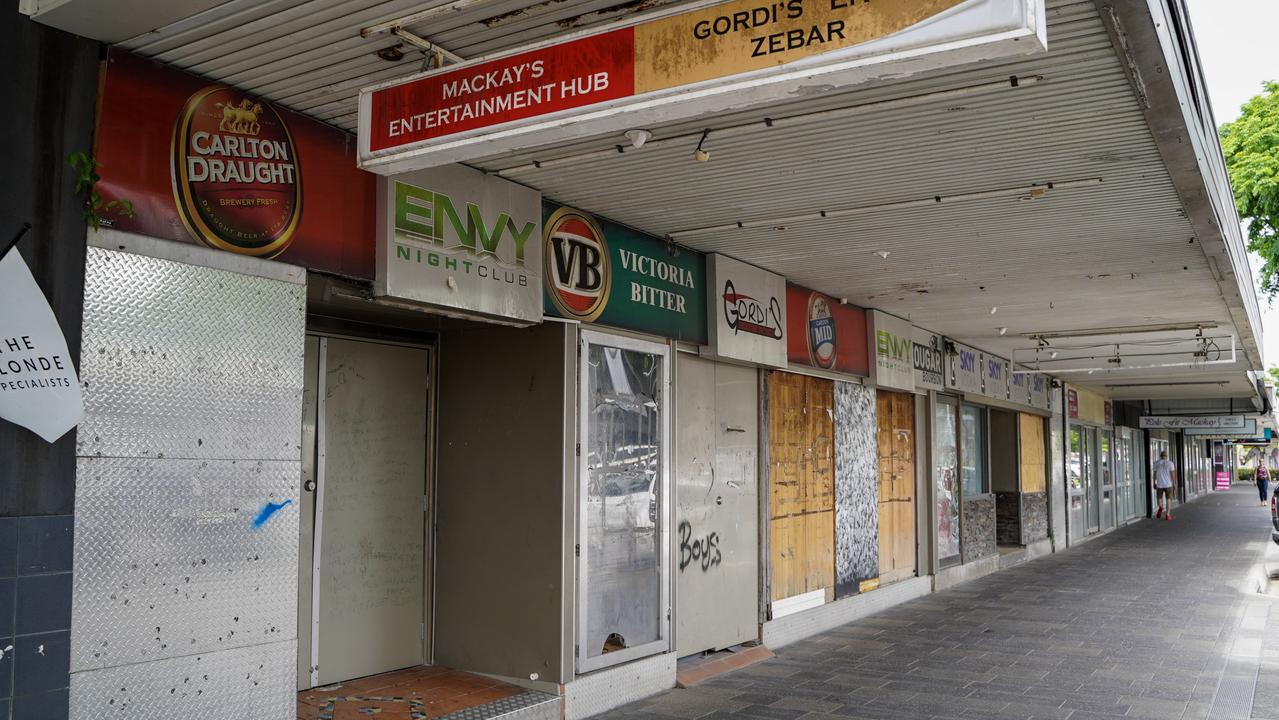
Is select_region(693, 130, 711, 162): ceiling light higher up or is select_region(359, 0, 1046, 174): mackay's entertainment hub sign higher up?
select_region(693, 130, 711, 162): ceiling light

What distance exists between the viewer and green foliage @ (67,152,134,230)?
3928 mm

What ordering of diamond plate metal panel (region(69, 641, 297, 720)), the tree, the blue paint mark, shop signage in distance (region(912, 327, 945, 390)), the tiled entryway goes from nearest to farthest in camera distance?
diamond plate metal panel (region(69, 641, 297, 720))
the blue paint mark
the tiled entryway
shop signage in distance (region(912, 327, 945, 390))
the tree

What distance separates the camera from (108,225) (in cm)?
400

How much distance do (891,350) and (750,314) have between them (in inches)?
141

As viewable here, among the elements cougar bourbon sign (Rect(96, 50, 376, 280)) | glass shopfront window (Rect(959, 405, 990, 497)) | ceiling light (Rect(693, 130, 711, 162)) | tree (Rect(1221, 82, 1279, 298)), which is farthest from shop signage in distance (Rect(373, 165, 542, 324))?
tree (Rect(1221, 82, 1279, 298))

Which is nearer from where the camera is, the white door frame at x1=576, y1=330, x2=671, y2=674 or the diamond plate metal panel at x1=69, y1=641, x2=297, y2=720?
the diamond plate metal panel at x1=69, y1=641, x2=297, y2=720

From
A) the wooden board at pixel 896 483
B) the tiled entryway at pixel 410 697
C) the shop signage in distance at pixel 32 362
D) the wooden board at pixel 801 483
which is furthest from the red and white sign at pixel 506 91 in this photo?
the wooden board at pixel 896 483

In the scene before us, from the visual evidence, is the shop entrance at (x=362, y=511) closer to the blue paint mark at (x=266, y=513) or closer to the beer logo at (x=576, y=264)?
the beer logo at (x=576, y=264)

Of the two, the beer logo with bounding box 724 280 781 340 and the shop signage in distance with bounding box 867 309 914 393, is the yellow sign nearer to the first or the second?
the beer logo with bounding box 724 280 781 340

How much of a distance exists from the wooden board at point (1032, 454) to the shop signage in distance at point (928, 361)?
14.6 ft

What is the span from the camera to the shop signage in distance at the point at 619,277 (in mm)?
6516

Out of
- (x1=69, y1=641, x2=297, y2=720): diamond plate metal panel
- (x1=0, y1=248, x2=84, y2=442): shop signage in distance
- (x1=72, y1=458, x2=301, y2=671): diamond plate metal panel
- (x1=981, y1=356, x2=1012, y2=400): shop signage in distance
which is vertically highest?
(x1=981, y1=356, x2=1012, y2=400): shop signage in distance

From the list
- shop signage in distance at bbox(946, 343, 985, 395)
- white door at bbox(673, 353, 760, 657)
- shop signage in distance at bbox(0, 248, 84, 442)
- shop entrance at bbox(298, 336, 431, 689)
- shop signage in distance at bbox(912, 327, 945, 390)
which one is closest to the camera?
shop signage in distance at bbox(0, 248, 84, 442)

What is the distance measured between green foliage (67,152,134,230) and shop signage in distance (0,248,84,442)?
0.32m
